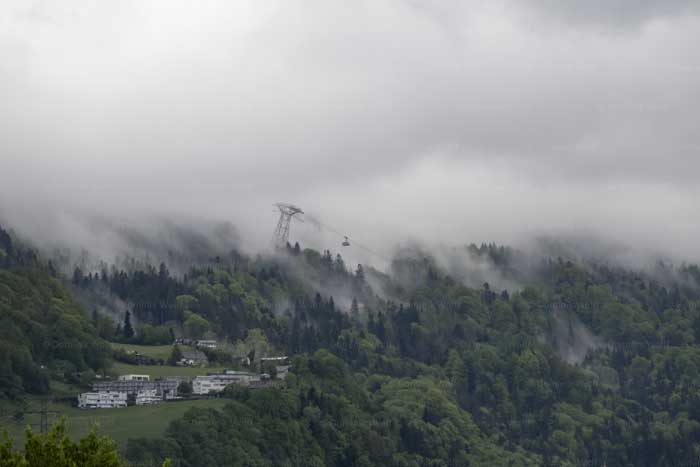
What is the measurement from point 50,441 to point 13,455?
188cm

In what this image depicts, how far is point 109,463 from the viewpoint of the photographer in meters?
73.1

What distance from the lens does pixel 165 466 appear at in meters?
76.2

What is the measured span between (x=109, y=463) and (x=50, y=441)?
9.70 ft

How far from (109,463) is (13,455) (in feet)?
14.3

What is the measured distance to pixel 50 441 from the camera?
7338 cm

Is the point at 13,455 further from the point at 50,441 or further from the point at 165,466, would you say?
the point at 165,466

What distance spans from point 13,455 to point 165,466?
762 centimetres

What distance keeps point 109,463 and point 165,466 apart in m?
3.84

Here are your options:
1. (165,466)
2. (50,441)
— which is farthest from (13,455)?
(165,466)
